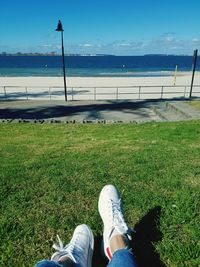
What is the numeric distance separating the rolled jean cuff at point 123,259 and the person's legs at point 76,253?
26 centimetres

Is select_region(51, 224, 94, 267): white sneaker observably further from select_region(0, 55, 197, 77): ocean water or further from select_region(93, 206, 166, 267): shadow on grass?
select_region(0, 55, 197, 77): ocean water

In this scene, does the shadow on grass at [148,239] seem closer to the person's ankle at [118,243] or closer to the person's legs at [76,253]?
the person's ankle at [118,243]

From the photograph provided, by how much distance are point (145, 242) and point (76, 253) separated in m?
0.85

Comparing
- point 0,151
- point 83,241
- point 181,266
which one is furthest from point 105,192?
point 0,151

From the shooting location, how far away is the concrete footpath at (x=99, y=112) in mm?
12656

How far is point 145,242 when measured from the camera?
2873 millimetres

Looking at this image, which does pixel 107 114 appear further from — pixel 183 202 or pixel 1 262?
pixel 1 262

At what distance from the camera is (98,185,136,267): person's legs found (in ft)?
6.98

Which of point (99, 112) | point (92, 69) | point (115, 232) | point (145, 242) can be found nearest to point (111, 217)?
point (115, 232)

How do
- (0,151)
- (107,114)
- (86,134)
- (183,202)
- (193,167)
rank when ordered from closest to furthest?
(183,202) → (193,167) → (0,151) → (86,134) → (107,114)

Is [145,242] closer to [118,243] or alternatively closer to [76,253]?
[118,243]

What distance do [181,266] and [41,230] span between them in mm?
1405

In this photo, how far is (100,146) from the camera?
6410 millimetres

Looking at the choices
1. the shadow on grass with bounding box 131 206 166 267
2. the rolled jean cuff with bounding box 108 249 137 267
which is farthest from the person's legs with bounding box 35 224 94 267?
the shadow on grass with bounding box 131 206 166 267
